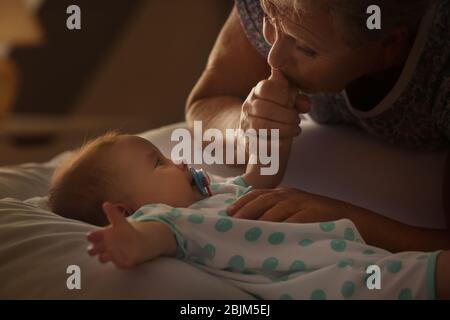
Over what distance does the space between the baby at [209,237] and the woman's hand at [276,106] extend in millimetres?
137

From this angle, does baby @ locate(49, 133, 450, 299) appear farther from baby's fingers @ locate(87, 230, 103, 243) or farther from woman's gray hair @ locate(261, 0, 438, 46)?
woman's gray hair @ locate(261, 0, 438, 46)

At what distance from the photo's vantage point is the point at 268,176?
42.4 inches

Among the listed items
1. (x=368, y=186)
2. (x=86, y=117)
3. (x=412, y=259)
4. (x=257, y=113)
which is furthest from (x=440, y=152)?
(x=86, y=117)

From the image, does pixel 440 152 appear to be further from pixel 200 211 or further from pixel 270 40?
pixel 200 211

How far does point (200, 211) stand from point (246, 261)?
9cm

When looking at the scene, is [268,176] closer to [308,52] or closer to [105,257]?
[308,52]

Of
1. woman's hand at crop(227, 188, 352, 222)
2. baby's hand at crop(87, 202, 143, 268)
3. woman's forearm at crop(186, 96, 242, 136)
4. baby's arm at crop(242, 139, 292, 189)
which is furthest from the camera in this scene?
woman's forearm at crop(186, 96, 242, 136)

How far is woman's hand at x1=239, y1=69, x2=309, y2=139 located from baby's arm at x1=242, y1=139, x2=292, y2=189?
0.06 meters

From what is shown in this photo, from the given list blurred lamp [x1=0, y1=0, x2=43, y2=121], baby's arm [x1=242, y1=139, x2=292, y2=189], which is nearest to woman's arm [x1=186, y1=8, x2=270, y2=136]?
baby's arm [x1=242, y1=139, x2=292, y2=189]

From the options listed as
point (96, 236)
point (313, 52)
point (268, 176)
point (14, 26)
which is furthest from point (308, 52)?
point (14, 26)

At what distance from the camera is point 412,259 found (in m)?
0.74

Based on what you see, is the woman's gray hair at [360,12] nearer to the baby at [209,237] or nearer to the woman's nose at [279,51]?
the woman's nose at [279,51]

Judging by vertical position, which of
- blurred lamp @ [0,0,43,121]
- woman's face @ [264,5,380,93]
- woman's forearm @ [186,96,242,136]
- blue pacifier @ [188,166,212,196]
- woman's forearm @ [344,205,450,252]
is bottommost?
woman's forearm @ [344,205,450,252]

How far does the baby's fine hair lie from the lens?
873 mm
